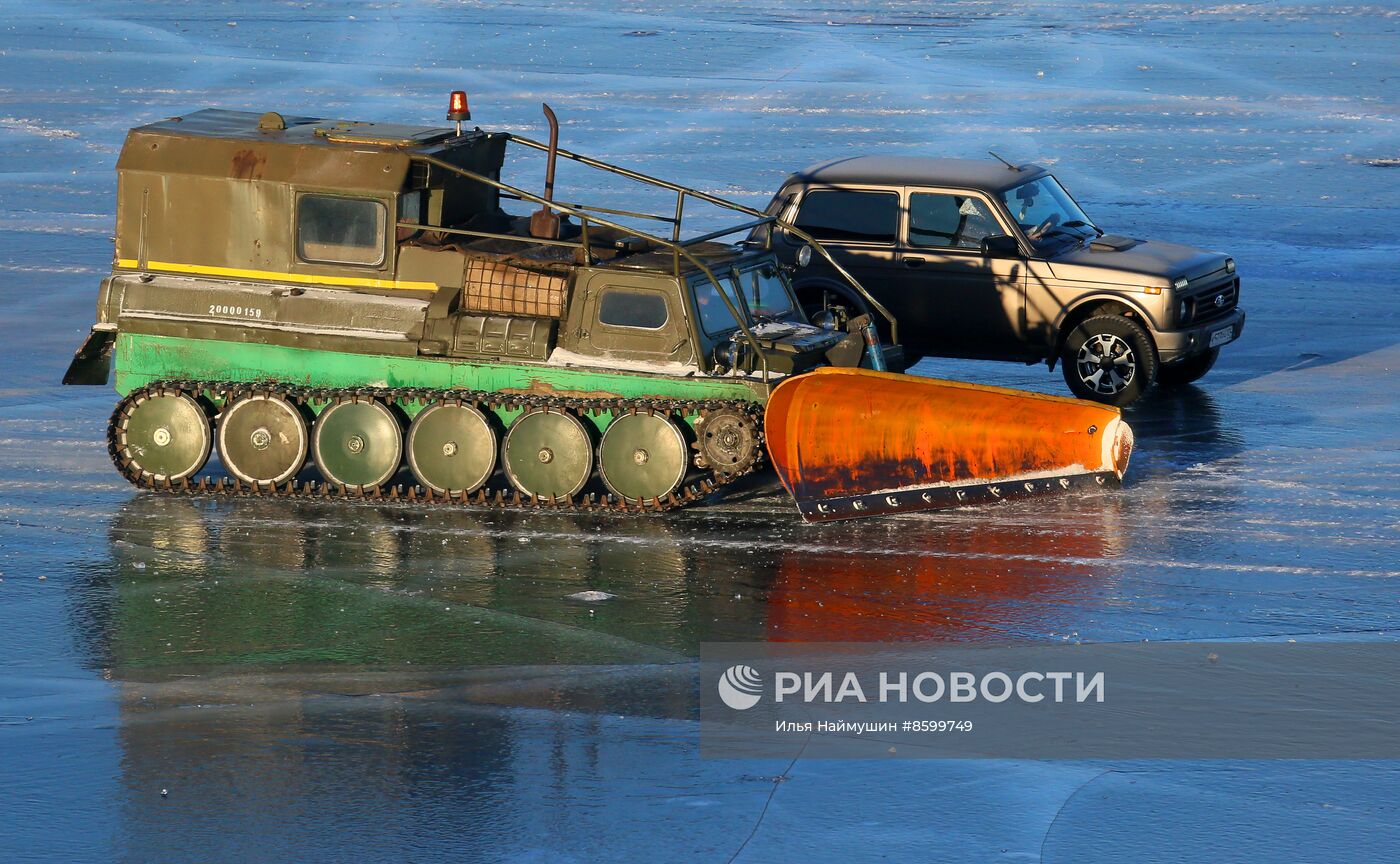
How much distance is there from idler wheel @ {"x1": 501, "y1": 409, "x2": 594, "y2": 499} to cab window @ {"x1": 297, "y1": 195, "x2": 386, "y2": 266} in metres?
1.90

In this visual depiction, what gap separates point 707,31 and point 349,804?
38028 mm

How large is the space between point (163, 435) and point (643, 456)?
4.03 m

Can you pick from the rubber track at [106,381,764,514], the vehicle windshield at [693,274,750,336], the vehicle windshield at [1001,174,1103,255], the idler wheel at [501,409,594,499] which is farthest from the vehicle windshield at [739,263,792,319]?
the vehicle windshield at [1001,174,1103,255]

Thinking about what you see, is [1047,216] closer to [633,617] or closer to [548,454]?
[548,454]

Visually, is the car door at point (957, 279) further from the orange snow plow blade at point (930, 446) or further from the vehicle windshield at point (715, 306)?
the orange snow plow blade at point (930, 446)

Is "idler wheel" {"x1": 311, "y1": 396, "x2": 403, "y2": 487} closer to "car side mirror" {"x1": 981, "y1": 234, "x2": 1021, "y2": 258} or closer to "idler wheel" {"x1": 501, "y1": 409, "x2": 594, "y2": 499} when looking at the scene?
"idler wheel" {"x1": 501, "y1": 409, "x2": 594, "y2": 499}

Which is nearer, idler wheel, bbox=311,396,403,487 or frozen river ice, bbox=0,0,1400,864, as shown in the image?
frozen river ice, bbox=0,0,1400,864

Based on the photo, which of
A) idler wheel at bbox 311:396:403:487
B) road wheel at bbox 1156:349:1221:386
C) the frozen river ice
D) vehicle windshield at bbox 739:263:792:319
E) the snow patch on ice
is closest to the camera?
the frozen river ice

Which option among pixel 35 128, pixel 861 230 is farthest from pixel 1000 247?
pixel 35 128

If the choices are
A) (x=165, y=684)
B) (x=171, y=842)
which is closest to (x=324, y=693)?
(x=165, y=684)

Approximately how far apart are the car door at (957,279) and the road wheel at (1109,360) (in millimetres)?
561

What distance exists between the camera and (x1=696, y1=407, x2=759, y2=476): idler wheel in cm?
1446

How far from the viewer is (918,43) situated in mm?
43844

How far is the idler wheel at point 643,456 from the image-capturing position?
14.8 metres
